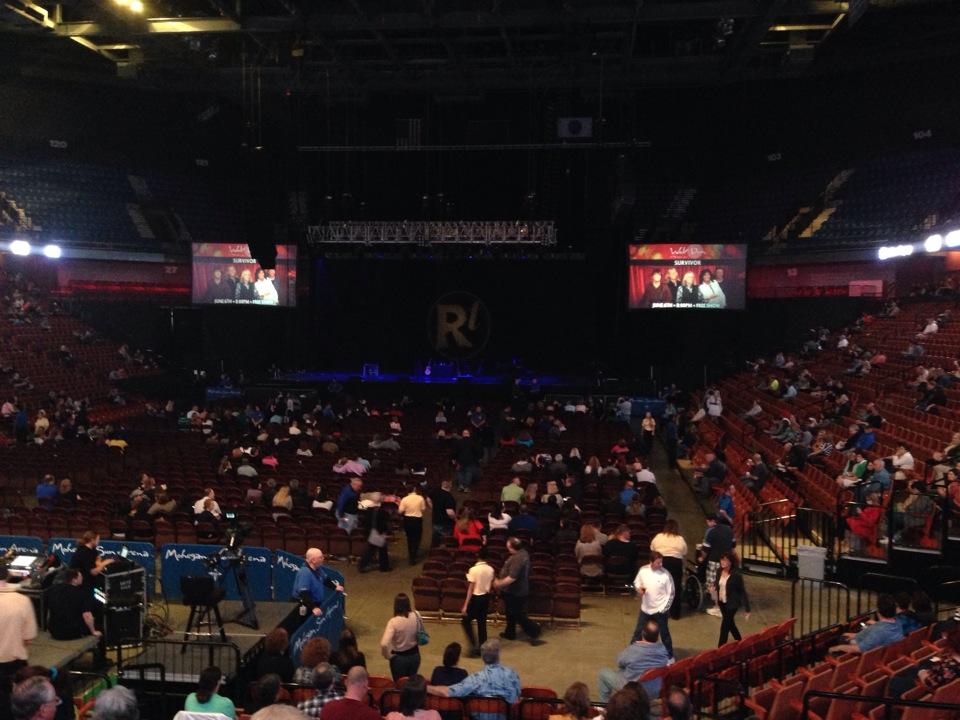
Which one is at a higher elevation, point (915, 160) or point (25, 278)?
point (915, 160)

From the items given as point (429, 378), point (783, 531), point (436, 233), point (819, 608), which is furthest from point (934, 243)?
point (429, 378)

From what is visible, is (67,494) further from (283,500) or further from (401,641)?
(401,641)

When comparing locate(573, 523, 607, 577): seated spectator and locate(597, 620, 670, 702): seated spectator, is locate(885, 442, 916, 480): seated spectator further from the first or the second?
locate(597, 620, 670, 702): seated spectator

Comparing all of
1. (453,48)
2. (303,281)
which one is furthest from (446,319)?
(453,48)

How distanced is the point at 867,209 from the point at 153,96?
2646 centimetres

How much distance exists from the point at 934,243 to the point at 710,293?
263 inches

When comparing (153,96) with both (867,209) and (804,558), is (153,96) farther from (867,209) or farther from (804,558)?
(804,558)

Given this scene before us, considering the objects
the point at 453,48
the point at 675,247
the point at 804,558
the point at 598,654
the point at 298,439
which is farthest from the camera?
the point at 675,247

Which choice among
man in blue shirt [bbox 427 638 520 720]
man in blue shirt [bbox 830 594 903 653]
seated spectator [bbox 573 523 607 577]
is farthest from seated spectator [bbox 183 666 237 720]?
seated spectator [bbox 573 523 607 577]

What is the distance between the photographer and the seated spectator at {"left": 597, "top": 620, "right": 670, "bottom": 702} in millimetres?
7078

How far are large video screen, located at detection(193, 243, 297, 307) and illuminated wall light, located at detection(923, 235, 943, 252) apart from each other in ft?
65.5

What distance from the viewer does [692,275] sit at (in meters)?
28.1

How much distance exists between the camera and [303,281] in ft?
106

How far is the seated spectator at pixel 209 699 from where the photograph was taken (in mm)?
5527
